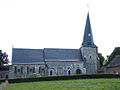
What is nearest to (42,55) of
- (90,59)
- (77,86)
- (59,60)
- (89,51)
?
(59,60)

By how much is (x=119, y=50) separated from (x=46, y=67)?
2127 centimetres

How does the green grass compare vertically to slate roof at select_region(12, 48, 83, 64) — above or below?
below

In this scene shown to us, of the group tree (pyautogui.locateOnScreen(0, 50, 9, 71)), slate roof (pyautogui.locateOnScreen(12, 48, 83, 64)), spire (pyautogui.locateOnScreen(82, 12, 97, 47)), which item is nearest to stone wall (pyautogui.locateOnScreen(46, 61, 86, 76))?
slate roof (pyautogui.locateOnScreen(12, 48, 83, 64))

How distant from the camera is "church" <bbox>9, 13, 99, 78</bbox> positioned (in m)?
60.8

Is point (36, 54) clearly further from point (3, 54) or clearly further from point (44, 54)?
point (3, 54)

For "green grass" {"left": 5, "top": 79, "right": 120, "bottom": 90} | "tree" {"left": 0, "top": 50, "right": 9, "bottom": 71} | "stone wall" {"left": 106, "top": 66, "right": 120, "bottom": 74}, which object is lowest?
"green grass" {"left": 5, "top": 79, "right": 120, "bottom": 90}

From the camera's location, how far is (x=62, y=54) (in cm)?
6431

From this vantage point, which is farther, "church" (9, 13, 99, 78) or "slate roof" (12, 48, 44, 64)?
"church" (9, 13, 99, 78)

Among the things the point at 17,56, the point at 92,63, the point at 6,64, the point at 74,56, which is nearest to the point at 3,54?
the point at 6,64

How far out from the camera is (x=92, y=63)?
6372 cm

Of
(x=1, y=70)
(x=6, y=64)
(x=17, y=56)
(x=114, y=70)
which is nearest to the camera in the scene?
(x=114, y=70)

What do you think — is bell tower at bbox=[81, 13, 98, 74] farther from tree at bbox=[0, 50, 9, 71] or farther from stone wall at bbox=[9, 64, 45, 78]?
tree at bbox=[0, 50, 9, 71]

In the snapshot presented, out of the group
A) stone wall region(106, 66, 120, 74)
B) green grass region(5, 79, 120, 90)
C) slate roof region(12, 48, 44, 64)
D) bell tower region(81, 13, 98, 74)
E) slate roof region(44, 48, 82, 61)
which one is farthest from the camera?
slate roof region(44, 48, 82, 61)

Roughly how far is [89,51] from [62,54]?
7368mm
